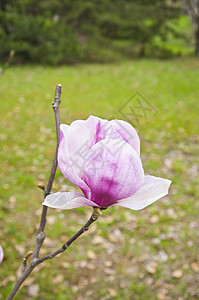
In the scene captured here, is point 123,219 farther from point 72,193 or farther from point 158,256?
point 72,193

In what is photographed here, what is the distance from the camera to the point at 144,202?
45cm

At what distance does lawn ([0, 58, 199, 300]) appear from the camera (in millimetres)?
2240

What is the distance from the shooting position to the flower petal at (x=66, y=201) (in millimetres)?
424

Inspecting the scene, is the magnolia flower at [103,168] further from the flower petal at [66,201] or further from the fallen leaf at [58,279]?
the fallen leaf at [58,279]

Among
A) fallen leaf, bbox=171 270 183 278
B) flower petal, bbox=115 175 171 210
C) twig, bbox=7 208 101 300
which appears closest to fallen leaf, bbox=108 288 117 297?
fallen leaf, bbox=171 270 183 278

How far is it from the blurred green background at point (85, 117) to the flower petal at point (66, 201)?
0.03m

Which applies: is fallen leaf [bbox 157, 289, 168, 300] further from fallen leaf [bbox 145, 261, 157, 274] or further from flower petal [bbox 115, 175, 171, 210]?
flower petal [bbox 115, 175, 171, 210]

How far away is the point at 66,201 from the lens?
0.44m

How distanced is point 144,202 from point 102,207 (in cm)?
6

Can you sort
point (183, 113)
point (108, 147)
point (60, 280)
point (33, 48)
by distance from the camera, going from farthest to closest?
point (33, 48) < point (183, 113) < point (60, 280) < point (108, 147)

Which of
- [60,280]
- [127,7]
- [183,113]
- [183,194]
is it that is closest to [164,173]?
[183,194]

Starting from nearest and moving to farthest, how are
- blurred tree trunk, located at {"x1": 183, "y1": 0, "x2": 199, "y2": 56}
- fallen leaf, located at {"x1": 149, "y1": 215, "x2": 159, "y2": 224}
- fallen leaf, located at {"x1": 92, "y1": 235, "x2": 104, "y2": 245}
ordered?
fallen leaf, located at {"x1": 92, "y1": 235, "x2": 104, "y2": 245} → fallen leaf, located at {"x1": 149, "y1": 215, "x2": 159, "y2": 224} → blurred tree trunk, located at {"x1": 183, "y1": 0, "x2": 199, "y2": 56}

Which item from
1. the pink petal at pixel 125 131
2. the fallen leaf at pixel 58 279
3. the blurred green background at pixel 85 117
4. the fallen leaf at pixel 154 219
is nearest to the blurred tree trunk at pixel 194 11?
the blurred green background at pixel 85 117

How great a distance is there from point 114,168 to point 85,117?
183 inches
